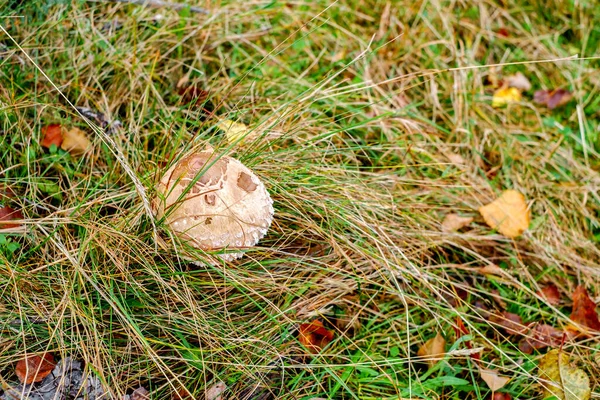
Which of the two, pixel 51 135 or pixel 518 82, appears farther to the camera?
pixel 518 82

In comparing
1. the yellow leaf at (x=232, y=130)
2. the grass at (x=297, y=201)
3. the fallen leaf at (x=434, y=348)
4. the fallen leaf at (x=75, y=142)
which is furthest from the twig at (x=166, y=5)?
the fallen leaf at (x=434, y=348)

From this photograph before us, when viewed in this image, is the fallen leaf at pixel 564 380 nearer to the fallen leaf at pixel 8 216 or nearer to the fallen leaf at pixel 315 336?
the fallen leaf at pixel 315 336

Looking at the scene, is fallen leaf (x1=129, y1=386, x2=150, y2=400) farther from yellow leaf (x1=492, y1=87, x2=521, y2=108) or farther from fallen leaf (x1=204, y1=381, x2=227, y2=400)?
yellow leaf (x1=492, y1=87, x2=521, y2=108)

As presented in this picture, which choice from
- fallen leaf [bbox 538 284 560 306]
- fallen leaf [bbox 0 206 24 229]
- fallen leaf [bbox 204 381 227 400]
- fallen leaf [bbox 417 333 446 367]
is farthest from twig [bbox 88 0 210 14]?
fallen leaf [bbox 538 284 560 306]

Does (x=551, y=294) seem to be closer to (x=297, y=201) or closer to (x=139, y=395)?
(x=297, y=201)

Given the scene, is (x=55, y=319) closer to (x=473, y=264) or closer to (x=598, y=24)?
(x=473, y=264)

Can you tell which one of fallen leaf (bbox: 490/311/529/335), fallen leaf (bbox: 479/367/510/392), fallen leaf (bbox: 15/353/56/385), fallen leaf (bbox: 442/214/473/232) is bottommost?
fallen leaf (bbox: 490/311/529/335)

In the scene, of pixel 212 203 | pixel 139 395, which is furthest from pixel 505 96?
pixel 139 395
